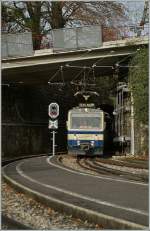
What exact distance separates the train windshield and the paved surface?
12801 millimetres

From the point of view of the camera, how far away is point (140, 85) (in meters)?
29.2

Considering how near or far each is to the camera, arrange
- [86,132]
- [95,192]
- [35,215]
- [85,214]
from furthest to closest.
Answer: [86,132]
[95,192]
[35,215]
[85,214]

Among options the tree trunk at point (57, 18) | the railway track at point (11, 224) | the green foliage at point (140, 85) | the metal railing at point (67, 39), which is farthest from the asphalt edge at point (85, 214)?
the tree trunk at point (57, 18)

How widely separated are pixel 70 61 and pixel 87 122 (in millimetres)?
4811

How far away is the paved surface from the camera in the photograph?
9945 millimetres

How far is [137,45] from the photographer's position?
3203 cm

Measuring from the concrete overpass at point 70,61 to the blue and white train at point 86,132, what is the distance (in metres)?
3.66

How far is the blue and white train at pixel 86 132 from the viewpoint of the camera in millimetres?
30984

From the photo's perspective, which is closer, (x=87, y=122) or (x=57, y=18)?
(x=87, y=122)

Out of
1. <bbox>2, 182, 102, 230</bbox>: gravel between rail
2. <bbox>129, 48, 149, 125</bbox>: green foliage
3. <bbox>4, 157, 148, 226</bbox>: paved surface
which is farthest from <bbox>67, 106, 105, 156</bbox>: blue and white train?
<bbox>2, 182, 102, 230</bbox>: gravel between rail

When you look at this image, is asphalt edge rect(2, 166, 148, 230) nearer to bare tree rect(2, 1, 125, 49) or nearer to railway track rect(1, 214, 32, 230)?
railway track rect(1, 214, 32, 230)

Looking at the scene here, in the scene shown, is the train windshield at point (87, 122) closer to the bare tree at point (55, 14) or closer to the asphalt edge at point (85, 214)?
the bare tree at point (55, 14)

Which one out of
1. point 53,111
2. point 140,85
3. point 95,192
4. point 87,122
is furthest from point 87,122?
point 95,192

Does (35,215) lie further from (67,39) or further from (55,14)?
(55,14)
